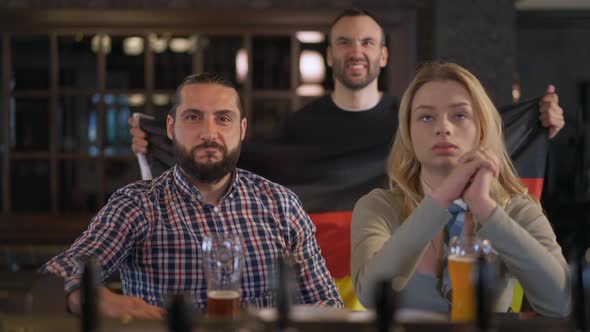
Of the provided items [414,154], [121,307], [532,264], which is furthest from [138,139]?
[532,264]

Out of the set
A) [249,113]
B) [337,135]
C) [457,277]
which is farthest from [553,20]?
[457,277]

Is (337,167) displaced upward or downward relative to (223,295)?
upward

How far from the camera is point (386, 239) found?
5.98ft

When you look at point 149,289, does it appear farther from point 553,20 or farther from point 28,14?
point 553,20

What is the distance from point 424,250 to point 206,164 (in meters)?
0.66

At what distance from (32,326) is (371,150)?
1.84 metres

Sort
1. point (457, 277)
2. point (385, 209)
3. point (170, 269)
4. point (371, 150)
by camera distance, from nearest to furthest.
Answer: point (457, 277), point (385, 209), point (170, 269), point (371, 150)

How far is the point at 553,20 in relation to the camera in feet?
19.7

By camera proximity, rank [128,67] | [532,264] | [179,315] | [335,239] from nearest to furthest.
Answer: [179,315]
[532,264]
[335,239]
[128,67]

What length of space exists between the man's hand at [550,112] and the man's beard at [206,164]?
1157mm

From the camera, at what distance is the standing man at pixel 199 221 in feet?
6.63

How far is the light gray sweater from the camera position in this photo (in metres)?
1.62

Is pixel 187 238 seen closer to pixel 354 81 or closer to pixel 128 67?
pixel 354 81

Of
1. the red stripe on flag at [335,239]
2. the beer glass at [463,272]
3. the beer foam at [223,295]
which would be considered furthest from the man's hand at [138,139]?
the beer glass at [463,272]
